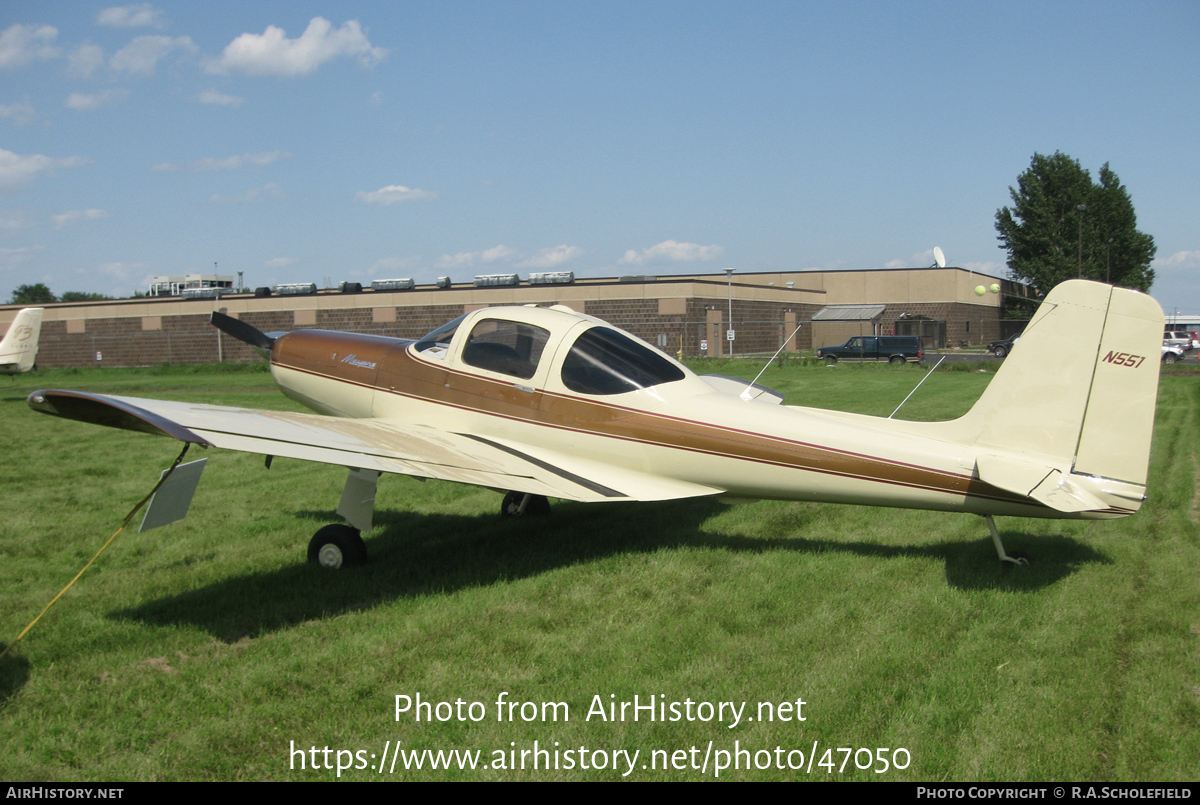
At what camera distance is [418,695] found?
3984 millimetres

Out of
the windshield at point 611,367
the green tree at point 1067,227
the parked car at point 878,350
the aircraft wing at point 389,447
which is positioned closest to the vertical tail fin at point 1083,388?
the aircraft wing at point 389,447

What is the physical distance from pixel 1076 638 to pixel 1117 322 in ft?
6.88

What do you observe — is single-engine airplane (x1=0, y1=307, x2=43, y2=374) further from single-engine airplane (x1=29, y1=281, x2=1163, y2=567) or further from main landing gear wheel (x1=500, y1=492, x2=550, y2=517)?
main landing gear wheel (x1=500, y1=492, x2=550, y2=517)

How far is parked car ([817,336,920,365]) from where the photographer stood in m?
37.5

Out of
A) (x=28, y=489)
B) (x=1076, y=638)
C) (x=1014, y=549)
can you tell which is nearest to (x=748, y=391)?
(x=1014, y=549)

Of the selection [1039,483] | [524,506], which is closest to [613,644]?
[1039,483]

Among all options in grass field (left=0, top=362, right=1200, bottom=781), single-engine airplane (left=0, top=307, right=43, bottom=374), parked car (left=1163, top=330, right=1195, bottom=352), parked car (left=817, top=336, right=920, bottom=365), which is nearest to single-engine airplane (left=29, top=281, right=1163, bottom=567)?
grass field (left=0, top=362, right=1200, bottom=781)

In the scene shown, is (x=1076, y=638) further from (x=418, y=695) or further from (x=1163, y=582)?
(x=418, y=695)

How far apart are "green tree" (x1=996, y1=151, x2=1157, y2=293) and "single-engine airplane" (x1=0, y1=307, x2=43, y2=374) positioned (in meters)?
61.5

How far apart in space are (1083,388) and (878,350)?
111 feet

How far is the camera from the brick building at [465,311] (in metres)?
42.8

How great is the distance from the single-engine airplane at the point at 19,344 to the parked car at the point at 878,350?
3055 centimetres

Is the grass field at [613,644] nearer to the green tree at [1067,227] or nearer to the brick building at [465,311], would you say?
the brick building at [465,311]

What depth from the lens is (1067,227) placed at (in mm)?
60375
